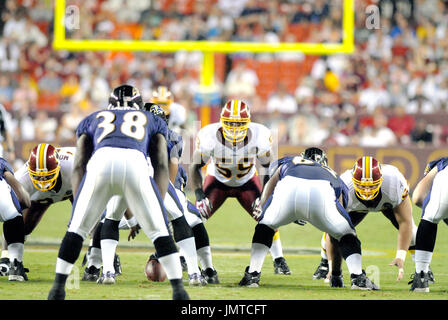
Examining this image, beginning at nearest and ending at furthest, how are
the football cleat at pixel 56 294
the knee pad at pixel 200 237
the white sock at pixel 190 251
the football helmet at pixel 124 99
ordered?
the football cleat at pixel 56 294 → the football helmet at pixel 124 99 → the white sock at pixel 190 251 → the knee pad at pixel 200 237

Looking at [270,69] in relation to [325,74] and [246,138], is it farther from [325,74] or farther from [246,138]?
[246,138]

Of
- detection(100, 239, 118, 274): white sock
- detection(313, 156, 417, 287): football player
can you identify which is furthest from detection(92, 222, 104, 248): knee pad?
detection(313, 156, 417, 287): football player

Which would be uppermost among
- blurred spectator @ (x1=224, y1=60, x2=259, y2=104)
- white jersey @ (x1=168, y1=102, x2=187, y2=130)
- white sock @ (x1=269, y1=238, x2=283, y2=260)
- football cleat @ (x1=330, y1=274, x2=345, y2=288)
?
blurred spectator @ (x1=224, y1=60, x2=259, y2=104)

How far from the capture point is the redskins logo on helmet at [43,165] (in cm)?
Answer: 802

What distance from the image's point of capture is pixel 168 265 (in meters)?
6.14

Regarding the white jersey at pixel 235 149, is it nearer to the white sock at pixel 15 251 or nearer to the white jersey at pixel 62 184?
the white jersey at pixel 62 184

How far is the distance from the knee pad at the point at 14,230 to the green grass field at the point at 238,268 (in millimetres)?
362

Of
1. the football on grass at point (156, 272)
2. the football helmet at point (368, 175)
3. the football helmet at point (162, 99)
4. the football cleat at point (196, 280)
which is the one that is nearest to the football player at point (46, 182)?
the football on grass at point (156, 272)

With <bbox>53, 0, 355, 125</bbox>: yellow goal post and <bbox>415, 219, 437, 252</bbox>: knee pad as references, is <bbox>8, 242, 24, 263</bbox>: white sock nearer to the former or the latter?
<bbox>415, 219, 437, 252</bbox>: knee pad

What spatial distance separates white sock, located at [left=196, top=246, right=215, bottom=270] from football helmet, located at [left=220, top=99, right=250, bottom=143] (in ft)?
4.17

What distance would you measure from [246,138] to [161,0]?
272 inches

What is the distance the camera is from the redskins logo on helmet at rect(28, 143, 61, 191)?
26.3 ft

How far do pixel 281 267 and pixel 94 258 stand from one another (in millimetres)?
1883

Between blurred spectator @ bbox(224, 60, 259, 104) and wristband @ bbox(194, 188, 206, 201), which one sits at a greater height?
blurred spectator @ bbox(224, 60, 259, 104)
